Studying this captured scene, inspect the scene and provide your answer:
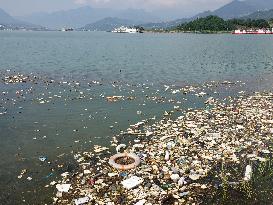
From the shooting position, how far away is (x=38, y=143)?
17.2 m

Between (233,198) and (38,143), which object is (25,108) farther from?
(233,198)

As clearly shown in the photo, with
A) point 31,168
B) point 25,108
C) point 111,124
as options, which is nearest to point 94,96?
point 25,108

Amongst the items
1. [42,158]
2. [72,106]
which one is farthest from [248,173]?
[72,106]

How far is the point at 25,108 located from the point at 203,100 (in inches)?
484

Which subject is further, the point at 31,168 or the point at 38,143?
the point at 38,143

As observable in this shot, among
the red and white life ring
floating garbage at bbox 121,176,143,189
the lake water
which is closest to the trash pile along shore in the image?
floating garbage at bbox 121,176,143,189

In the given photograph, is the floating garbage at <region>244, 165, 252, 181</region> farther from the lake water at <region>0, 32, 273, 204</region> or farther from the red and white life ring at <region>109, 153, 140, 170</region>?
the lake water at <region>0, 32, 273, 204</region>

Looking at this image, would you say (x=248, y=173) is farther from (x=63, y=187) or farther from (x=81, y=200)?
(x=63, y=187)

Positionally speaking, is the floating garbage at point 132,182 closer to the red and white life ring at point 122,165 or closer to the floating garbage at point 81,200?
the red and white life ring at point 122,165

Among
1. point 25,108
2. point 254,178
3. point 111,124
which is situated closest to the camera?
point 254,178

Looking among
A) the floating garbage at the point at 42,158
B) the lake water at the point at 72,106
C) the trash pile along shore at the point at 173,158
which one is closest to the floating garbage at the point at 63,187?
the trash pile along shore at the point at 173,158

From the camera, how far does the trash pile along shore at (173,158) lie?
1230cm

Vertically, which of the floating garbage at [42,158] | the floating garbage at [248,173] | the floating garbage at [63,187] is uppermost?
the floating garbage at [42,158]

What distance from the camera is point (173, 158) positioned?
1498 cm
